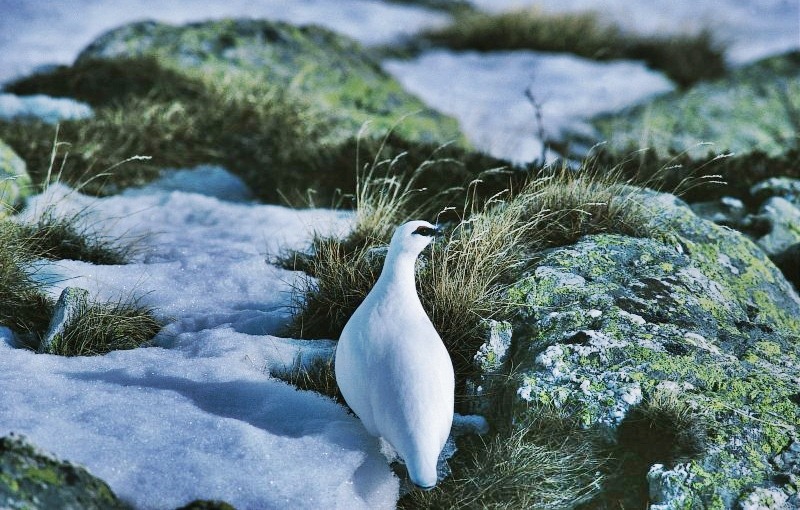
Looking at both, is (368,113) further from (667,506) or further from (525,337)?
(667,506)

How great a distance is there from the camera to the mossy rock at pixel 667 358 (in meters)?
3.02

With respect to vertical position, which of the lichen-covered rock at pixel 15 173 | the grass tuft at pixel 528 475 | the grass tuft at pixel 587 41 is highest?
the grass tuft at pixel 528 475

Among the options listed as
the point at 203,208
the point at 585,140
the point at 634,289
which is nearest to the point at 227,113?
the point at 203,208

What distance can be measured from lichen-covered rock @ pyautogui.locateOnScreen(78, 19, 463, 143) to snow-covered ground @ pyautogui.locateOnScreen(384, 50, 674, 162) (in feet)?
2.95

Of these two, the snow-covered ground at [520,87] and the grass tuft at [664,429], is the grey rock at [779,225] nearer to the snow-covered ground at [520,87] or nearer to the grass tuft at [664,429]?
the grass tuft at [664,429]

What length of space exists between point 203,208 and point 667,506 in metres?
4.13

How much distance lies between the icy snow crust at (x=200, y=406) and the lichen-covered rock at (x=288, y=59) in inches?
176

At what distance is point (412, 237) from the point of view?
3.04 metres

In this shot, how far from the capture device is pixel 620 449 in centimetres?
313

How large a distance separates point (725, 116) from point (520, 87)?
2.64 metres

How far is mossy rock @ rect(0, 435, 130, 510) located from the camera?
7.53ft

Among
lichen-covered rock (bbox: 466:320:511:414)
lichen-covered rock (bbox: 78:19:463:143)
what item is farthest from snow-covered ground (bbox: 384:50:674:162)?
lichen-covered rock (bbox: 466:320:511:414)

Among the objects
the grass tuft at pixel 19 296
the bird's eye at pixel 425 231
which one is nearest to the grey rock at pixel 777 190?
the bird's eye at pixel 425 231

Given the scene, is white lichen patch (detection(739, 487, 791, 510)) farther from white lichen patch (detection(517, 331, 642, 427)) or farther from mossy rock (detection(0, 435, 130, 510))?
mossy rock (detection(0, 435, 130, 510))
